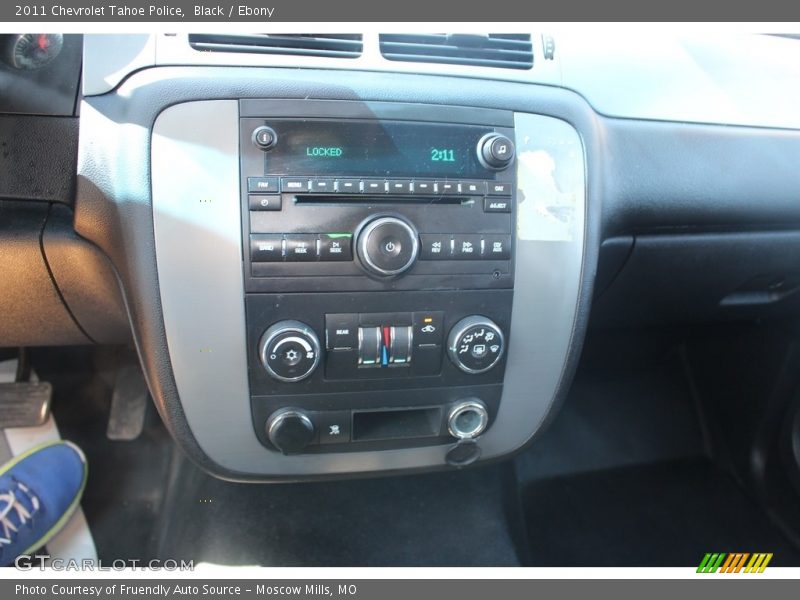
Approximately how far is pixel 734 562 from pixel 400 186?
1.10m

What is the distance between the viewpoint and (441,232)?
828 millimetres

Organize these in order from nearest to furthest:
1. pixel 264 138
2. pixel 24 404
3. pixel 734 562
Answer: pixel 264 138, pixel 734 562, pixel 24 404

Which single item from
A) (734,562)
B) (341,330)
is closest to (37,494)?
(341,330)

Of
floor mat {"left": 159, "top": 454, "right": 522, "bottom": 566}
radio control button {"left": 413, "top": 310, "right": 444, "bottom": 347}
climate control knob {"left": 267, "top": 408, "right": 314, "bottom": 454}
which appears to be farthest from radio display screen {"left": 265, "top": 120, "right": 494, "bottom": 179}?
floor mat {"left": 159, "top": 454, "right": 522, "bottom": 566}

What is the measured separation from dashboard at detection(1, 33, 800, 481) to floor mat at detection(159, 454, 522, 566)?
0.35 meters

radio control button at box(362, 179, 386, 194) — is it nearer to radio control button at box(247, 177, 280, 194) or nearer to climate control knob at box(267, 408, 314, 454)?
radio control button at box(247, 177, 280, 194)

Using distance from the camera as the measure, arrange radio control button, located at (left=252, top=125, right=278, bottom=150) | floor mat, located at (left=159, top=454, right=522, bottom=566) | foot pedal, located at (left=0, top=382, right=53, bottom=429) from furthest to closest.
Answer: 1. foot pedal, located at (left=0, top=382, right=53, bottom=429)
2. floor mat, located at (left=159, top=454, right=522, bottom=566)
3. radio control button, located at (left=252, top=125, right=278, bottom=150)

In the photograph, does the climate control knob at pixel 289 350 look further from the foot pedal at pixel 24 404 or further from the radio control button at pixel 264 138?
Answer: the foot pedal at pixel 24 404

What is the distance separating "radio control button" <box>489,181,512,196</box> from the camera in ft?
2.75

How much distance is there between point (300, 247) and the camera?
2.61 feet

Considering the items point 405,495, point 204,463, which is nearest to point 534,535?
point 405,495

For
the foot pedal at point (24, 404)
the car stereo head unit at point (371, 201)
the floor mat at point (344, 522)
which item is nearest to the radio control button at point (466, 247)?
the car stereo head unit at point (371, 201)

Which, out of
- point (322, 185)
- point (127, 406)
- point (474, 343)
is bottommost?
point (127, 406)

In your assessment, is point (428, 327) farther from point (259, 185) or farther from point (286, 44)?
point (286, 44)
